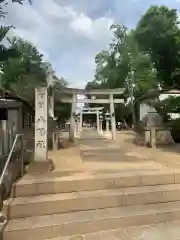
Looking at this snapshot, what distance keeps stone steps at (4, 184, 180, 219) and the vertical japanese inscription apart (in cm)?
122

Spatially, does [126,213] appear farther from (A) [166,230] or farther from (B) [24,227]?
(B) [24,227]

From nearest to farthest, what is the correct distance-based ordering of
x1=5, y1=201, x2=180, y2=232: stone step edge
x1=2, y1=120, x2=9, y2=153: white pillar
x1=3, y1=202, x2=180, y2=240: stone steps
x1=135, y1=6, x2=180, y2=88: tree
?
1. x1=3, y1=202, x2=180, y2=240: stone steps
2. x1=5, y1=201, x2=180, y2=232: stone step edge
3. x1=2, y1=120, x2=9, y2=153: white pillar
4. x1=135, y1=6, x2=180, y2=88: tree

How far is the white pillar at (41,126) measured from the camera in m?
5.08

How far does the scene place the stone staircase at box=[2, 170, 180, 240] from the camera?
11.4 feet

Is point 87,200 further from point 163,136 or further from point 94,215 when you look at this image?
point 163,136

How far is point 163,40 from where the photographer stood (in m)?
14.5

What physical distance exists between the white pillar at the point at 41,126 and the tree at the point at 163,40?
1103 centimetres

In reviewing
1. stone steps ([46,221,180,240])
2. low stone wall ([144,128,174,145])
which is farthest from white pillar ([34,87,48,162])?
low stone wall ([144,128,174,145])

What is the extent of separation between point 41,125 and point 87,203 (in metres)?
1.95

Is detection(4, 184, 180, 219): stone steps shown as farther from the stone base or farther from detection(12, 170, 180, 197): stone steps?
the stone base

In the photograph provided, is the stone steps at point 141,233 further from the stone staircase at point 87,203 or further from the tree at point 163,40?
the tree at point 163,40

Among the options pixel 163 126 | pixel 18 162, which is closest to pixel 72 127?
pixel 163 126

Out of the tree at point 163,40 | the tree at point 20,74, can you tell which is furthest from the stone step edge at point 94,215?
the tree at point 20,74

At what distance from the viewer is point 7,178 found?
400cm
